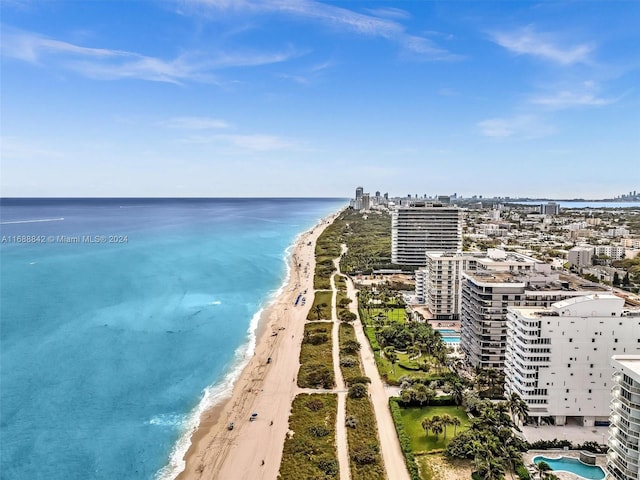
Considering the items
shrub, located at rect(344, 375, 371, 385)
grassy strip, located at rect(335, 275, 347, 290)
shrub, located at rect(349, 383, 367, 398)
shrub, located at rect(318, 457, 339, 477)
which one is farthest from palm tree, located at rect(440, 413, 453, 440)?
grassy strip, located at rect(335, 275, 347, 290)

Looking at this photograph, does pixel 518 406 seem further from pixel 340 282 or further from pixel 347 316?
pixel 340 282

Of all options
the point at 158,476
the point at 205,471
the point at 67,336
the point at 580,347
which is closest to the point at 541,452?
the point at 580,347

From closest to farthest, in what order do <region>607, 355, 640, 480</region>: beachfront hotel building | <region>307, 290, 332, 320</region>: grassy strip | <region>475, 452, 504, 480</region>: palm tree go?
<region>607, 355, 640, 480</region>: beachfront hotel building, <region>475, 452, 504, 480</region>: palm tree, <region>307, 290, 332, 320</region>: grassy strip

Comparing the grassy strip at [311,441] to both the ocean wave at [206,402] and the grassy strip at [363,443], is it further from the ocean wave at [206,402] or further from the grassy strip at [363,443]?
the ocean wave at [206,402]

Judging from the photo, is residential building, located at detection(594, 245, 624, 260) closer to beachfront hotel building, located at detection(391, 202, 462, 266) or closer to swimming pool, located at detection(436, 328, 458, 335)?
beachfront hotel building, located at detection(391, 202, 462, 266)

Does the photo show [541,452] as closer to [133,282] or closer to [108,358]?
[108,358]
